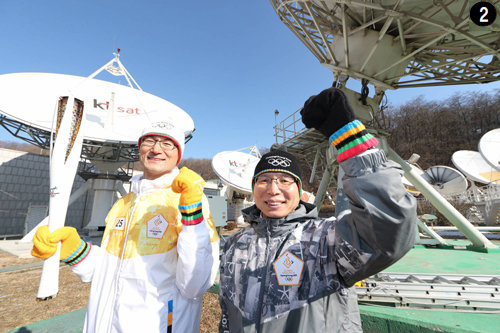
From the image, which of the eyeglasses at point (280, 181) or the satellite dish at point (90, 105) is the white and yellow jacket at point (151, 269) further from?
the satellite dish at point (90, 105)

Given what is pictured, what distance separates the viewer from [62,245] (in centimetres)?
197

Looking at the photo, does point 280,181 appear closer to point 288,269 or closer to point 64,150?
point 288,269

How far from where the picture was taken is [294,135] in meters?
11.5

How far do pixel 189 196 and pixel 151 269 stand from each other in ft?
2.12

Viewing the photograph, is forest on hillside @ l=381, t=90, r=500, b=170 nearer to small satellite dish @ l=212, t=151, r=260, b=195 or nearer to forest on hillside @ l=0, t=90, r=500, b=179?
forest on hillside @ l=0, t=90, r=500, b=179

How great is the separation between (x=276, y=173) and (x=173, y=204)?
923 millimetres

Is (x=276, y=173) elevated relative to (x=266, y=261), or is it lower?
elevated

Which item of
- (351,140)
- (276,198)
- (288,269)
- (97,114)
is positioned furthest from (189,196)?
(97,114)

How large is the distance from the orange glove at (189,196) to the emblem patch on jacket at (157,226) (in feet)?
1.14

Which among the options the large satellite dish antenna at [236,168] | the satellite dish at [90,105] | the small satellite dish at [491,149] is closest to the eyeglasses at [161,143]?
the satellite dish at [90,105]

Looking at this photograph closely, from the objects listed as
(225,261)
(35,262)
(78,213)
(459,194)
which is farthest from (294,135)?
(459,194)

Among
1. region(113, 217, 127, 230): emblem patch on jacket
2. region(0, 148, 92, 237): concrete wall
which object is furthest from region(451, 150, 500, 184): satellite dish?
region(0, 148, 92, 237): concrete wall

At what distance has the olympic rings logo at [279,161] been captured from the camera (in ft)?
5.43

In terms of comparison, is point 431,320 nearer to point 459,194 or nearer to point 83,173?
point 83,173
